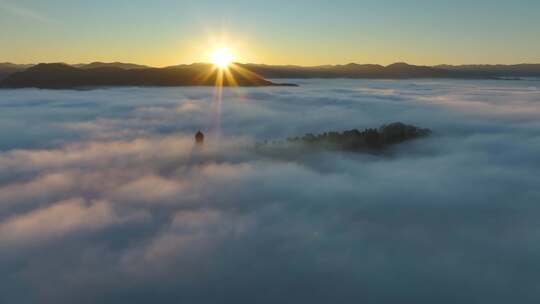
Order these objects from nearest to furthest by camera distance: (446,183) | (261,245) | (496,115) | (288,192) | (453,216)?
(261,245)
(453,216)
(288,192)
(446,183)
(496,115)

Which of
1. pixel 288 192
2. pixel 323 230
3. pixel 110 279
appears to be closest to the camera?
pixel 110 279

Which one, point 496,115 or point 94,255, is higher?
point 496,115

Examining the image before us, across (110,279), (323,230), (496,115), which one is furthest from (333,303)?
(496,115)

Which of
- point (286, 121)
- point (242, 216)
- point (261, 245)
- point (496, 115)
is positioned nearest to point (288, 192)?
point (242, 216)

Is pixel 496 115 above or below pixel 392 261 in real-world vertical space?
above

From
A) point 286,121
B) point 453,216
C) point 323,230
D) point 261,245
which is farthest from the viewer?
point 286,121

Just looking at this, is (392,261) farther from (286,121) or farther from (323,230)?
(286,121)

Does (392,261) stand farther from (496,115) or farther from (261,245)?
(496,115)

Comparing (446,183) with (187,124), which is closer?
(446,183)

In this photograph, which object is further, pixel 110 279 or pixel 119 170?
pixel 119 170
